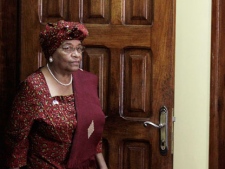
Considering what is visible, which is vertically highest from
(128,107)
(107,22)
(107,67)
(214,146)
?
(107,22)

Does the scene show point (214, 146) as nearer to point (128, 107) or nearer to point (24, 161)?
point (128, 107)

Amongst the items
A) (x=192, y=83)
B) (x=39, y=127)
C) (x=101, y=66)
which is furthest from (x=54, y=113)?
(x=192, y=83)

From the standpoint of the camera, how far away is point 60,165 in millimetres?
2477

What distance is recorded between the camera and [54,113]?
240cm

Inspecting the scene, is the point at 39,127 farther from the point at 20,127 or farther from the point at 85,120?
the point at 85,120

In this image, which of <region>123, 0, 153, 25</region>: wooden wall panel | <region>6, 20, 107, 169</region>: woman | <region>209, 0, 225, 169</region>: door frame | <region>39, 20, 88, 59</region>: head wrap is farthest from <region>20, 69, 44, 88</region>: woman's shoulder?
<region>209, 0, 225, 169</region>: door frame

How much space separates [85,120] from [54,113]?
0.50 ft

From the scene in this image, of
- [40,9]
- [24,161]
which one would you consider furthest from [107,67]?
[24,161]

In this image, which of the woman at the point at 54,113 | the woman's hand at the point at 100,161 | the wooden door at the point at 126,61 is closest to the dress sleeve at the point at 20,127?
the woman at the point at 54,113

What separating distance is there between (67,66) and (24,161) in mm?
449

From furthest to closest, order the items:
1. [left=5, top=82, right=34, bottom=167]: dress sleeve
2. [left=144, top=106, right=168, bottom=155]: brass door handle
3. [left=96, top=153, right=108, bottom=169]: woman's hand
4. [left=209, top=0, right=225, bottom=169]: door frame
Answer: [left=209, top=0, right=225, bottom=169]: door frame → [left=144, top=106, right=168, bottom=155]: brass door handle → [left=96, top=153, right=108, bottom=169]: woman's hand → [left=5, top=82, right=34, bottom=167]: dress sleeve

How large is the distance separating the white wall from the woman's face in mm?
850

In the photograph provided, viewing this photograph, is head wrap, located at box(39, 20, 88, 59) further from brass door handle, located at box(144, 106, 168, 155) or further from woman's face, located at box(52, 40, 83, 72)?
brass door handle, located at box(144, 106, 168, 155)

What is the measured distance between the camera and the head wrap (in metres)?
2.38
